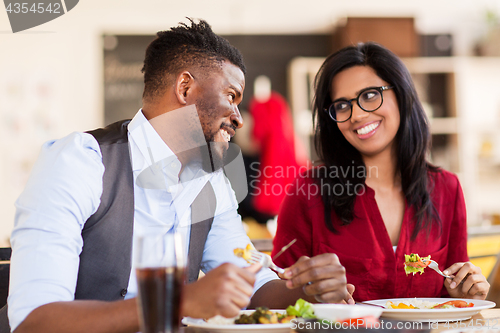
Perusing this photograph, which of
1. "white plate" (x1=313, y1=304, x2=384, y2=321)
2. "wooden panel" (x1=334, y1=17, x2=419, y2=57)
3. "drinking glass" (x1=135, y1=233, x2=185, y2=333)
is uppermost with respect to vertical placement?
"wooden panel" (x1=334, y1=17, x2=419, y2=57)

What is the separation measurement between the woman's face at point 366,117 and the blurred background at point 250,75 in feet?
8.48

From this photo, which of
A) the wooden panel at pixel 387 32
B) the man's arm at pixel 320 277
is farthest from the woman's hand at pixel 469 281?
the wooden panel at pixel 387 32

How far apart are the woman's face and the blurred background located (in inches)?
102

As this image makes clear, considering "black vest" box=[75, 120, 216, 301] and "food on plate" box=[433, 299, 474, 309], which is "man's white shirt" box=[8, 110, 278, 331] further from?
"food on plate" box=[433, 299, 474, 309]

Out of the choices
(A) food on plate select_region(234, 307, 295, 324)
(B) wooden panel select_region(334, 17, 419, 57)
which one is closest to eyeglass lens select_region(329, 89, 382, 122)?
(A) food on plate select_region(234, 307, 295, 324)

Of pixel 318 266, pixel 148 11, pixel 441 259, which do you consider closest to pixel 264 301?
pixel 318 266

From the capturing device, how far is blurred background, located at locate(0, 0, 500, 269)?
4.43 metres

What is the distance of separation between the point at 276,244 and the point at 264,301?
51 cm

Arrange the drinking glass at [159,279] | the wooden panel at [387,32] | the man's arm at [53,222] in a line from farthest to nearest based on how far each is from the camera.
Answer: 1. the wooden panel at [387,32]
2. the man's arm at [53,222]
3. the drinking glass at [159,279]

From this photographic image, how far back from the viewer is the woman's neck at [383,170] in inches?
70.4

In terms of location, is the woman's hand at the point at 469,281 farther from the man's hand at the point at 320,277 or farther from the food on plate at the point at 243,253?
the food on plate at the point at 243,253

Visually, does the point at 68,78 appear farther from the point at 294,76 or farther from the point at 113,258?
the point at 113,258

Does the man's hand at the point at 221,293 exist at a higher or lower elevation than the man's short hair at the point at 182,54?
lower

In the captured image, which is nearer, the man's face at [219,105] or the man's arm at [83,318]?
the man's arm at [83,318]
